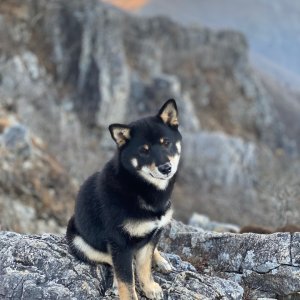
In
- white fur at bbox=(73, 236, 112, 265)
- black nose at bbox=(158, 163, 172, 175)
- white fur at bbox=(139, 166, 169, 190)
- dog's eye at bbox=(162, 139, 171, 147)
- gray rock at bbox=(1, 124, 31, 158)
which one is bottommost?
gray rock at bbox=(1, 124, 31, 158)

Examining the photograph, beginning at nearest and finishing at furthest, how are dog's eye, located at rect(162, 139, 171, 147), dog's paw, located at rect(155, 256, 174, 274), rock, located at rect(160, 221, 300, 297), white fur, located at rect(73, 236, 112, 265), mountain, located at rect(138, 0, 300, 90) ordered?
dog's eye, located at rect(162, 139, 171, 147) < white fur, located at rect(73, 236, 112, 265) < dog's paw, located at rect(155, 256, 174, 274) < rock, located at rect(160, 221, 300, 297) < mountain, located at rect(138, 0, 300, 90)

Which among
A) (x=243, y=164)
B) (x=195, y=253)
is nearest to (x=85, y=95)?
(x=243, y=164)

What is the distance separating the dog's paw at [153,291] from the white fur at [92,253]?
2.27 ft

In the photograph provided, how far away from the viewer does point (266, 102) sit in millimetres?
92625

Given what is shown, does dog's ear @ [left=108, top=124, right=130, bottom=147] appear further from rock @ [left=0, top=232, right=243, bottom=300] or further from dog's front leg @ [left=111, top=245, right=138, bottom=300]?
rock @ [left=0, top=232, right=243, bottom=300]

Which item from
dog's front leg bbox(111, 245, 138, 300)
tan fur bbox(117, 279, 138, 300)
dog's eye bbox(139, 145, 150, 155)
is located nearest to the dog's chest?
dog's front leg bbox(111, 245, 138, 300)

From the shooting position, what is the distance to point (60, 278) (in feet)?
23.2

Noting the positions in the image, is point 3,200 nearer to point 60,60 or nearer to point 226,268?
point 226,268

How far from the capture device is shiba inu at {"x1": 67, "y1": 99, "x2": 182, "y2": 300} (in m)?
6.66

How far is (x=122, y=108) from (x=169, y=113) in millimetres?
63284

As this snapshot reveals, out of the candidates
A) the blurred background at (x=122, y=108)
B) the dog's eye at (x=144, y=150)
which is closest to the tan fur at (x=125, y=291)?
the dog's eye at (x=144, y=150)

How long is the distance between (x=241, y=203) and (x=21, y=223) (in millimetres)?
34952

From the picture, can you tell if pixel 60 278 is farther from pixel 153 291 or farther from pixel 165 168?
pixel 165 168

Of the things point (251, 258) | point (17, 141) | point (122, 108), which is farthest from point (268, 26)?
point (251, 258)
